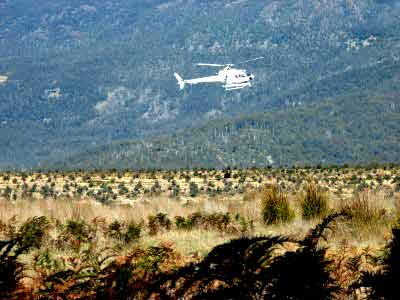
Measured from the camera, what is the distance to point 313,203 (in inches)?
659

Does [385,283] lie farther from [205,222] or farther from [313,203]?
[313,203]

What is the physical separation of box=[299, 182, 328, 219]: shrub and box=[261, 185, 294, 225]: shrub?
40 cm

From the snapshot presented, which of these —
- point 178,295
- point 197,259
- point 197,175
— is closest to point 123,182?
point 197,175

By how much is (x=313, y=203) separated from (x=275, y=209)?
0.88m

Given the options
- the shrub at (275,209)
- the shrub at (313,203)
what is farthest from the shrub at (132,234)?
the shrub at (313,203)

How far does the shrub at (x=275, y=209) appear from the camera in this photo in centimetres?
1597

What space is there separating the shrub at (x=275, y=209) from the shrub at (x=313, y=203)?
395 mm

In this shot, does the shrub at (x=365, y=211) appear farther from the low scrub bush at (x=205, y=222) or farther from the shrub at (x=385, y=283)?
the shrub at (x=385, y=283)

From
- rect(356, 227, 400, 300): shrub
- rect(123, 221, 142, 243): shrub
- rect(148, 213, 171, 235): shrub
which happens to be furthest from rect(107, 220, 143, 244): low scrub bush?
rect(356, 227, 400, 300): shrub

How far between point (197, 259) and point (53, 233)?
533 centimetres

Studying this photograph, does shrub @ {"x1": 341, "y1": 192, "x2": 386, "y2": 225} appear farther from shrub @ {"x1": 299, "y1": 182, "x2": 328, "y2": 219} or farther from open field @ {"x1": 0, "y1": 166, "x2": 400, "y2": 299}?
shrub @ {"x1": 299, "y1": 182, "x2": 328, "y2": 219}

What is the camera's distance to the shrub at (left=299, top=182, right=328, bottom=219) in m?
16.5

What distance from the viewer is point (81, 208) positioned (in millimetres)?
17781

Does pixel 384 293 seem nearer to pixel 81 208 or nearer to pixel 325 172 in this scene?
pixel 81 208
